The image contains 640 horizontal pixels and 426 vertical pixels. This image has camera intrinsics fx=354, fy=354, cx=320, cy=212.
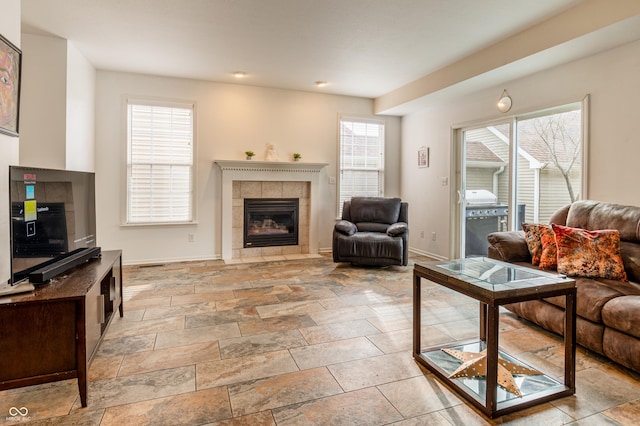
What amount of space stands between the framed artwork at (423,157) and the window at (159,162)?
3660mm

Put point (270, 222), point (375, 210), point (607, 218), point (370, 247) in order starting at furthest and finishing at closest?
point (270, 222) → point (375, 210) → point (370, 247) → point (607, 218)

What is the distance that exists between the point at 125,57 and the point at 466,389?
4905 mm

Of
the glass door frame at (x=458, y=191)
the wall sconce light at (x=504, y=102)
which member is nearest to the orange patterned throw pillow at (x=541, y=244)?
the wall sconce light at (x=504, y=102)

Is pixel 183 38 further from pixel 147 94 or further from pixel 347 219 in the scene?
pixel 347 219

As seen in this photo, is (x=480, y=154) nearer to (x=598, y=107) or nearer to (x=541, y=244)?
(x=598, y=107)

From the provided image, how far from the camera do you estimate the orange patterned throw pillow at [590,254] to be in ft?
8.57

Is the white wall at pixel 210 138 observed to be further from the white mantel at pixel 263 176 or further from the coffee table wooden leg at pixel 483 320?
the coffee table wooden leg at pixel 483 320

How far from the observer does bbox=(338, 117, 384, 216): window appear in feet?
20.3

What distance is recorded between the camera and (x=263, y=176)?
5.59 meters

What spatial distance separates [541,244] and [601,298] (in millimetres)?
827

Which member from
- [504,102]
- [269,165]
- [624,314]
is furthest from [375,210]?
[624,314]

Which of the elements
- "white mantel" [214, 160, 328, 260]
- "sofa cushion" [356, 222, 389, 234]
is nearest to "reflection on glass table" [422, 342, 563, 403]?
"sofa cushion" [356, 222, 389, 234]

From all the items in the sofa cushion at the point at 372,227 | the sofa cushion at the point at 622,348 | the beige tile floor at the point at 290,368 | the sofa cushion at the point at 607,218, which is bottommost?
the beige tile floor at the point at 290,368

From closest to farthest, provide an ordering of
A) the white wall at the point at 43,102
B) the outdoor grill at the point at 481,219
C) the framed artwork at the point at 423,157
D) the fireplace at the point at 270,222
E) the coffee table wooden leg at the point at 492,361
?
the coffee table wooden leg at the point at 492,361 < the white wall at the point at 43,102 < the outdoor grill at the point at 481,219 < the fireplace at the point at 270,222 < the framed artwork at the point at 423,157
